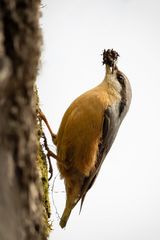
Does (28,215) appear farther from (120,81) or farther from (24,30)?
(120,81)

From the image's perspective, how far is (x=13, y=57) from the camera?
179 cm

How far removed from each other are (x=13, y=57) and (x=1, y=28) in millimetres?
→ 123

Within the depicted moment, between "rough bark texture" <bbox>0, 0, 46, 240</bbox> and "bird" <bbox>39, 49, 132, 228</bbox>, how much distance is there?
3633 millimetres

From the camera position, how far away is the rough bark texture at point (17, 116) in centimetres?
170

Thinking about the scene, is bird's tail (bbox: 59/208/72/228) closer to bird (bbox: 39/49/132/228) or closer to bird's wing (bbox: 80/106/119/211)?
bird (bbox: 39/49/132/228)

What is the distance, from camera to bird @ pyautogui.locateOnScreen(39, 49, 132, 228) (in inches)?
225

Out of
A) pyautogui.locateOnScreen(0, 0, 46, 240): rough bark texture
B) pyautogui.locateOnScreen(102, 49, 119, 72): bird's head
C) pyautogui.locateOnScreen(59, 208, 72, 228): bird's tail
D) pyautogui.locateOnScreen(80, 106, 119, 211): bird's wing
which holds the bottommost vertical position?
pyautogui.locateOnScreen(59, 208, 72, 228): bird's tail

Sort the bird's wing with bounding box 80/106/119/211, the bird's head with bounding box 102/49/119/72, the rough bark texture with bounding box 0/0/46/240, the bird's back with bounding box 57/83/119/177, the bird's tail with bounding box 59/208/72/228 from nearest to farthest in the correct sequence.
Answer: the rough bark texture with bounding box 0/0/46/240, the bird's back with bounding box 57/83/119/177, the bird's wing with bounding box 80/106/119/211, the bird's tail with bounding box 59/208/72/228, the bird's head with bounding box 102/49/119/72

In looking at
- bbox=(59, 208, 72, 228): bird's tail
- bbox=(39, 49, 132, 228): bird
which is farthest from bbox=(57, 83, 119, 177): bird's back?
bbox=(59, 208, 72, 228): bird's tail

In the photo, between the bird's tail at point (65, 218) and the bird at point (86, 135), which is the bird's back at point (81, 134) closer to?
the bird at point (86, 135)

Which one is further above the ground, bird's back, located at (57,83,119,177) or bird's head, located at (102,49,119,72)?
bird's head, located at (102,49,119,72)

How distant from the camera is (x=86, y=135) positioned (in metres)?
5.77

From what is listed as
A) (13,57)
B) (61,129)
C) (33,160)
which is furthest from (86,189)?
(13,57)

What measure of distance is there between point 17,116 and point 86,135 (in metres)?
3.96
